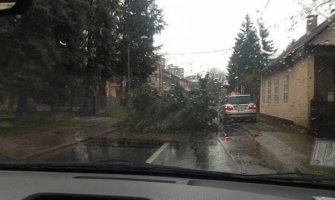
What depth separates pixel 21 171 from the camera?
3.98 meters

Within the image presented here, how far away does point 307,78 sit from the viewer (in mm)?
19984

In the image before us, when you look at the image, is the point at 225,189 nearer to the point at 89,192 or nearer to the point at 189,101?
the point at 89,192

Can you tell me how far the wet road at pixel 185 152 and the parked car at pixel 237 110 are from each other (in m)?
4.45

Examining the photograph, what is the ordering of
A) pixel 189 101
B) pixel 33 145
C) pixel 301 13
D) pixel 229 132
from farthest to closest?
pixel 189 101, pixel 229 132, pixel 33 145, pixel 301 13

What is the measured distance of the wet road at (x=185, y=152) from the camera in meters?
9.81

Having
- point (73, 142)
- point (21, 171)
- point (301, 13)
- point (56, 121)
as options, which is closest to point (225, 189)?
point (21, 171)

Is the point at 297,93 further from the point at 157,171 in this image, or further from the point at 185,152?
the point at 157,171

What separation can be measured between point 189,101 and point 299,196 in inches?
597

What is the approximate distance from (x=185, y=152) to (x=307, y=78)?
376 inches

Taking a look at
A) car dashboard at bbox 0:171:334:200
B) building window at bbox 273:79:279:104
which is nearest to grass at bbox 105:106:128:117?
building window at bbox 273:79:279:104

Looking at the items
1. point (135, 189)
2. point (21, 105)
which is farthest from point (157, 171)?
point (21, 105)

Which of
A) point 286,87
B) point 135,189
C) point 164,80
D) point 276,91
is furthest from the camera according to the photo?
point 276,91

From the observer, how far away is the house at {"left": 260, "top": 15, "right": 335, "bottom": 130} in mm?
15294

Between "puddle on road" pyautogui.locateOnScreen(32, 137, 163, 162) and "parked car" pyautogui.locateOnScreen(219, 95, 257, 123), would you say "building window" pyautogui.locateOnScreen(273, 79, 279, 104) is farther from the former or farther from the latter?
"puddle on road" pyautogui.locateOnScreen(32, 137, 163, 162)
